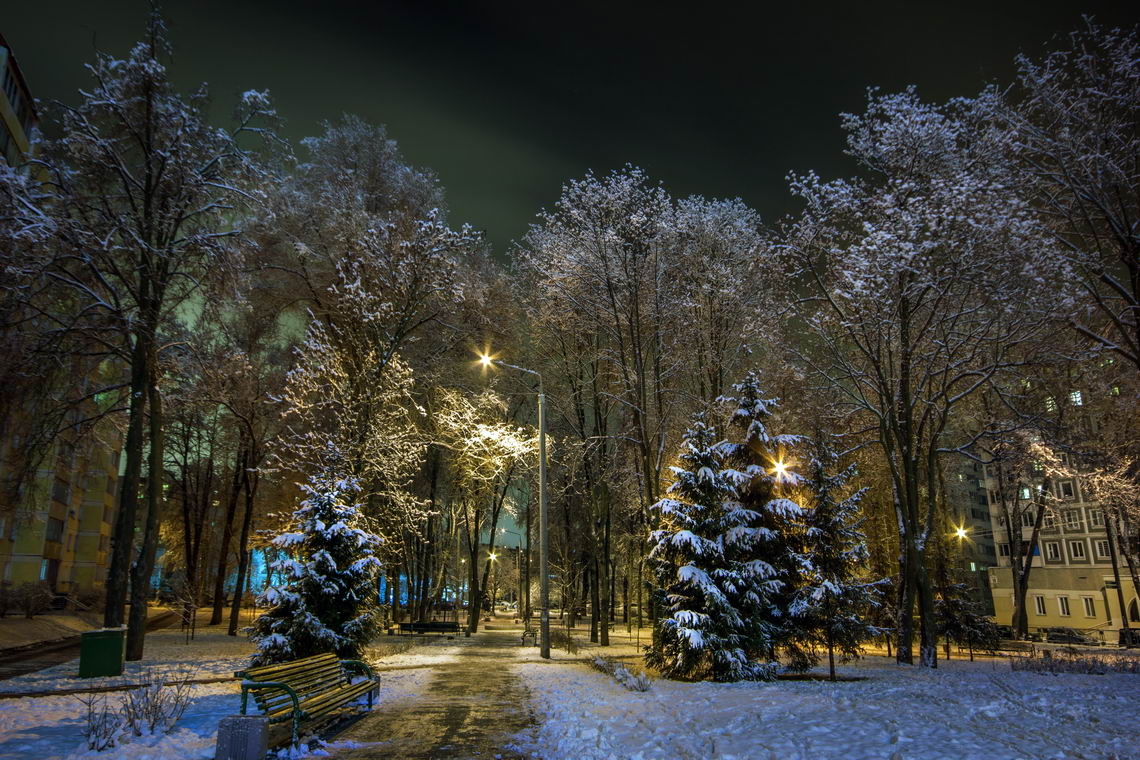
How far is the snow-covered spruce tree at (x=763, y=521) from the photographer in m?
15.0

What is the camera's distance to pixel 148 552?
1727 centimetres

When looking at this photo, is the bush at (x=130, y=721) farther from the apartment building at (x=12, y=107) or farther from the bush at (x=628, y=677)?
the apartment building at (x=12, y=107)

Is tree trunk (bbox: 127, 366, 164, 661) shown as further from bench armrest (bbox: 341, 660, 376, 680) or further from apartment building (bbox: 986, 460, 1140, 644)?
apartment building (bbox: 986, 460, 1140, 644)

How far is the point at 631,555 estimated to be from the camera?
3694cm

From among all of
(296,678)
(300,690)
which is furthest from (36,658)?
(300,690)

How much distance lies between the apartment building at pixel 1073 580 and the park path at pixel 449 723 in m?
45.4

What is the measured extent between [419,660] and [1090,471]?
2333 cm

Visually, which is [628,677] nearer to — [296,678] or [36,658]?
[296,678]


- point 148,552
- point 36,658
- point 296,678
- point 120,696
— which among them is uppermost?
point 148,552

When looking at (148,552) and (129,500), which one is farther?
(148,552)

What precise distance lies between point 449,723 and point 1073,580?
59048mm

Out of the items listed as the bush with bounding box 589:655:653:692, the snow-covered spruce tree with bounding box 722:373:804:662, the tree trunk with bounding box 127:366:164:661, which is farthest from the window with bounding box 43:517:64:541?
the snow-covered spruce tree with bounding box 722:373:804:662

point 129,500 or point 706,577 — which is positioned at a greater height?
point 129,500

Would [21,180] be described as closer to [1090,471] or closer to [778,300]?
[778,300]
